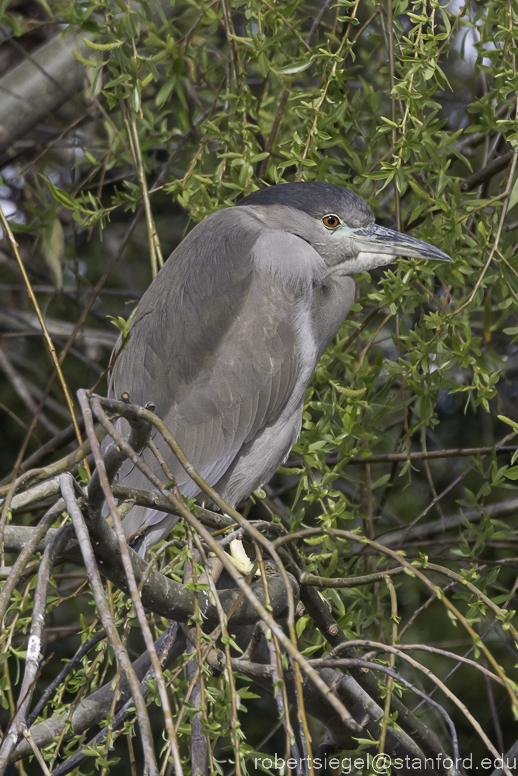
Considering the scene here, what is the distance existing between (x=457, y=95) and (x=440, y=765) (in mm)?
2387

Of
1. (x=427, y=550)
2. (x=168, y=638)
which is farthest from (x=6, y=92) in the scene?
(x=427, y=550)

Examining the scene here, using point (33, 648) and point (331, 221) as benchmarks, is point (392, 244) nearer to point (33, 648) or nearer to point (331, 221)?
point (331, 221)

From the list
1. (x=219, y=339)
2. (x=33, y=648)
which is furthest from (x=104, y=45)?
(x=33, y=648)

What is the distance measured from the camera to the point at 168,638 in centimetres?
150

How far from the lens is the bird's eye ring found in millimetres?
1962

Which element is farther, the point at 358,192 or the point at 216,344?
the point at 216,344

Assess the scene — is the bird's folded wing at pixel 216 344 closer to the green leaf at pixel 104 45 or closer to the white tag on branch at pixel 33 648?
the green leaf at pixel 104 45

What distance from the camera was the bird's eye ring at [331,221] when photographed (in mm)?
1962

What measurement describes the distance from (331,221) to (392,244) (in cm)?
21

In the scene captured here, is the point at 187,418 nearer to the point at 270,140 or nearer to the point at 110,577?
the point at 270,140

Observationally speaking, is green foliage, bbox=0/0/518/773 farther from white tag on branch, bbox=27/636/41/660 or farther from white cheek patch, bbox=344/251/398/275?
white tag on branch, bbox=27/636/41/660

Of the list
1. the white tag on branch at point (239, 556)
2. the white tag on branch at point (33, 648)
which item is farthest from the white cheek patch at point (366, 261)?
the white tag on branch at point (33, 648)

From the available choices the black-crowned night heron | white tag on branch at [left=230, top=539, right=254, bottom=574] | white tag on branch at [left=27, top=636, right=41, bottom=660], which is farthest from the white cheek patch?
white tag on branch at [left=27, top=636, right=41, bottom=660]

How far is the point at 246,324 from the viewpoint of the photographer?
1943 millimetres
